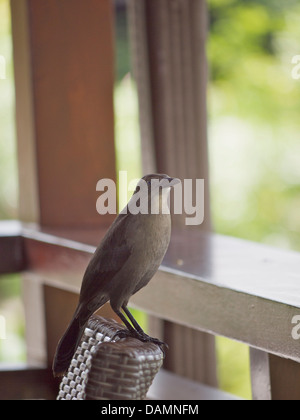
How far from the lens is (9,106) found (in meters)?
6.45

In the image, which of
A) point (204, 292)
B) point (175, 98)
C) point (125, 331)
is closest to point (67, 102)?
point (175, 98)

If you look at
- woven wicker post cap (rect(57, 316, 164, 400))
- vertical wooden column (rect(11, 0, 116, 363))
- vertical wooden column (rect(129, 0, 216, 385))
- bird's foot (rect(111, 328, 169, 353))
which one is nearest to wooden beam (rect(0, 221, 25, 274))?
vertical wooden column (rect(11, 0, 116, 363))

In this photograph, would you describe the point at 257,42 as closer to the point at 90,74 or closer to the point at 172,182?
the point at 90,74

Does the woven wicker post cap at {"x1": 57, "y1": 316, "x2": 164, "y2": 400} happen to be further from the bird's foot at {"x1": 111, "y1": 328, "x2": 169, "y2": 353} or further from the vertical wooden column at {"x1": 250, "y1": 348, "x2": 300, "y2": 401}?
the vertical wooden column at {"x1": 250, "y1": 348, "x2": 300, "y2": 401}

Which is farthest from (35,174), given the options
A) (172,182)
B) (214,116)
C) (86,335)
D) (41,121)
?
(214,116)

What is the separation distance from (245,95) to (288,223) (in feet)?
3.66

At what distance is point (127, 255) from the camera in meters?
0.99

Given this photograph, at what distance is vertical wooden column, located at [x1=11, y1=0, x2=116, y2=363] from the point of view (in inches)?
110

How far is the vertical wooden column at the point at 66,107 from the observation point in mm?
2783

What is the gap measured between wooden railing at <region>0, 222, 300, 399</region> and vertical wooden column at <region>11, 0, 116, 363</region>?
0.13m

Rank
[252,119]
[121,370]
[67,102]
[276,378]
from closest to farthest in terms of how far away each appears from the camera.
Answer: [121,370]
[276,378]
[67,102]
[252,119]

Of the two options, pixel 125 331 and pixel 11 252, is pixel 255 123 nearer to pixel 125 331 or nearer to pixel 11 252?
pixel 11 252

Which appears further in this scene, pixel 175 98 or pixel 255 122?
pixel 255 122

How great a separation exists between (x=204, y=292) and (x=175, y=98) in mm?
1301
